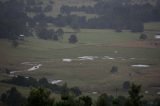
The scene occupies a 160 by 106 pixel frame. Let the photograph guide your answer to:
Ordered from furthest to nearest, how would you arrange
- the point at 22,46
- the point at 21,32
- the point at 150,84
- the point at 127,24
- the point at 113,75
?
the point at 127,24 < the point at 21,32 < the point at 22,46 < the point at 113,75 < the point at 150,84

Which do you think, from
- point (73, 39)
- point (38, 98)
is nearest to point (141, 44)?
point (73, 39)

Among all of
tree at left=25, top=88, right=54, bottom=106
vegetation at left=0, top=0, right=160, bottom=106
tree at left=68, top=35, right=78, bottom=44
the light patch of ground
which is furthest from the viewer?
tree at left=68, top=35, right=78, bottom=44

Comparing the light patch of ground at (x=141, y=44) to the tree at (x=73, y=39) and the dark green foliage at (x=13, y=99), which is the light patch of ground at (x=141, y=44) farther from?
the dark green foliage at (x=13, y=99)

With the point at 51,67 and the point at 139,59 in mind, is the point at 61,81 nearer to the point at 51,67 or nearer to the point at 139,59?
the point at 51,67

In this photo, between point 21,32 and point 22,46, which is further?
point 21,32

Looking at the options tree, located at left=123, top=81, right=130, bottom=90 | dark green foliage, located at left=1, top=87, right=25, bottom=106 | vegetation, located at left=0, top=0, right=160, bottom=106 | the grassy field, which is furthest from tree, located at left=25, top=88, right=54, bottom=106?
tree, located at left=123, top=81, right=130, bottom=90

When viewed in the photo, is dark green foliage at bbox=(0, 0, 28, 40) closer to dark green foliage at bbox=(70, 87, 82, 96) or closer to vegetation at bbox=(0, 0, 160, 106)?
vegetation at bbox=(0, 0, 160, 106)

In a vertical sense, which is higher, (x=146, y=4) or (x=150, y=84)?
(x=146, y=4)

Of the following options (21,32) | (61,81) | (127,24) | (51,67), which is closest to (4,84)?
(61,81)

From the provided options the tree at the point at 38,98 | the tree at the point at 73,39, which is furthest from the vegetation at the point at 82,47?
the tree at the point at 38,98
